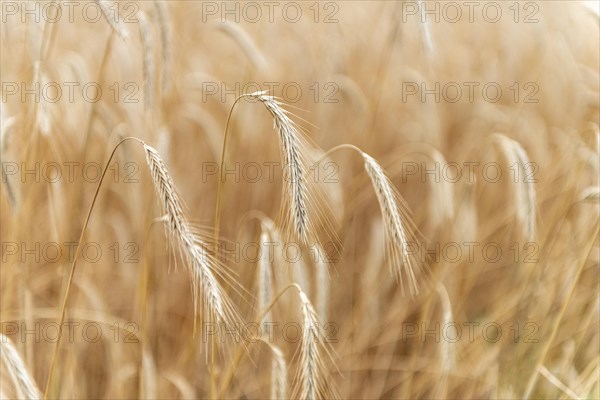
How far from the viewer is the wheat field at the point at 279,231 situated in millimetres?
1335

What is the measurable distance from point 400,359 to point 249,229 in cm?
76

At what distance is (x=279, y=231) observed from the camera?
1.71 meters

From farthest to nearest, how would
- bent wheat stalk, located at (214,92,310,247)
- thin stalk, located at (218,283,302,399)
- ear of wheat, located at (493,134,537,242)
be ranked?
ear of wheat, located at (493,134,537,242) → thin stalk, located at (218,283,302,399) → bent wheat stalk, located at (214,92,310,247)

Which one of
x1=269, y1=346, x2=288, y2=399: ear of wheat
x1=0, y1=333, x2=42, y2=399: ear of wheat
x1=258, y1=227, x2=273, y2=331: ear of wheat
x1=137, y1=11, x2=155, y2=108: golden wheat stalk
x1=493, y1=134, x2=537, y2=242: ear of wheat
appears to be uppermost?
x1=137, y1=11, x2=155, y2=108: golden wheat stalk

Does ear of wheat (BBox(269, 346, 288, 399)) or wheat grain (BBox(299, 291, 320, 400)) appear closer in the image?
wheat grain (BBox(299, 291, 320, 400))

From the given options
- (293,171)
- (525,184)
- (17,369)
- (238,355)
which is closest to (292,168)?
(293,171)

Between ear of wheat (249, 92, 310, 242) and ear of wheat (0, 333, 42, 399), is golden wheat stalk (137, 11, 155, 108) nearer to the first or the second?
ear of wheat (249, 92, 310, 242)

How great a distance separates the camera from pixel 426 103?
7.51 feet

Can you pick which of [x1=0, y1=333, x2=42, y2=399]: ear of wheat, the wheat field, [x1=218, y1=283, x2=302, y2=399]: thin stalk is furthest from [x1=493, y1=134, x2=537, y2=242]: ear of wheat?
[x1=0, y1=333, x2=42, y2=399]: ear of wheat

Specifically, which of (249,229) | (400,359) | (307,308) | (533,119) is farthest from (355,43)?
(307,308)

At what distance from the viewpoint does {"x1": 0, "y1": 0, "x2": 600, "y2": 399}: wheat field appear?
1.33 meters

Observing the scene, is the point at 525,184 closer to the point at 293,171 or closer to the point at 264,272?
the point at 264,272

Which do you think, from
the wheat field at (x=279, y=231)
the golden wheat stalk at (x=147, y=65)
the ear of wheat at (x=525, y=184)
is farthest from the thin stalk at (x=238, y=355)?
the ear of wheat at (x=525, y=184)

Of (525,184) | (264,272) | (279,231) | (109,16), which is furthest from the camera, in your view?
(279,231)
